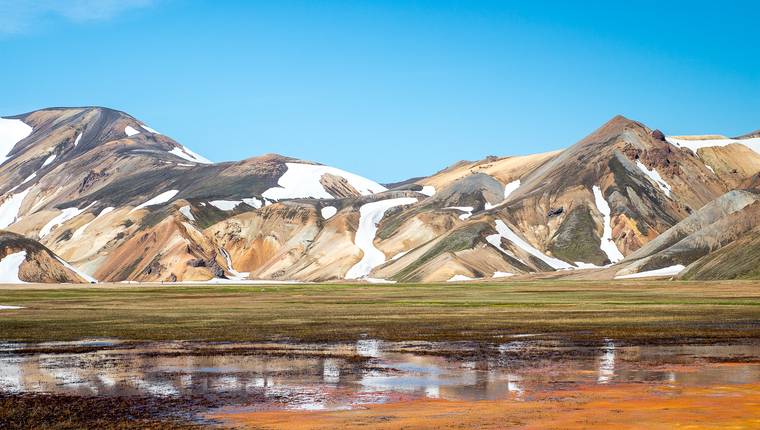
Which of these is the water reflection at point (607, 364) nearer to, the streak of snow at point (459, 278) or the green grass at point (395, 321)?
the green grass at point (395, 321)

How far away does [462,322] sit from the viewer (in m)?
62.5

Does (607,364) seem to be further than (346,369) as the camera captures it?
Yes

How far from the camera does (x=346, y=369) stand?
118 ft

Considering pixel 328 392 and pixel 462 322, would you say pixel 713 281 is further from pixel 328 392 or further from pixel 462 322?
pixel 328 392

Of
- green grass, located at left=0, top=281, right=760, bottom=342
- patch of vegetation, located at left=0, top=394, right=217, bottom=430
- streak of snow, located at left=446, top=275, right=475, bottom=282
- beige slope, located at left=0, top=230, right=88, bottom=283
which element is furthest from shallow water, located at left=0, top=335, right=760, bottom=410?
beige slope, located at left=0, top=230, right=88, bottom=283

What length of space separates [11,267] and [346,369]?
514 feet

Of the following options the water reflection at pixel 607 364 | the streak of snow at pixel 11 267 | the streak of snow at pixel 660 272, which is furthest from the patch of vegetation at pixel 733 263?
the streak of snow at pixel 11 267

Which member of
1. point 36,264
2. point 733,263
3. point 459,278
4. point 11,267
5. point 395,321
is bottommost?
point 395,321

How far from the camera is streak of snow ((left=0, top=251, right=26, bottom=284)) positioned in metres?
174

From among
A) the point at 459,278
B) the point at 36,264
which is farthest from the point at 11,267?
the point at 459,278

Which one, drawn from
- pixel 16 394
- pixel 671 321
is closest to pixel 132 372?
pixel 16 394

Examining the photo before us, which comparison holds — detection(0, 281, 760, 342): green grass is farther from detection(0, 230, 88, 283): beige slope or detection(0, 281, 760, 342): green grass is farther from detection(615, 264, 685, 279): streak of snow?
detection(0, 230, 88, 283): beige slope

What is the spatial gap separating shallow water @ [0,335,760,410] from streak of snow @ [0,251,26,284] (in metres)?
137

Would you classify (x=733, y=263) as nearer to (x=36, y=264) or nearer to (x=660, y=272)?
(x=660, y=272)
